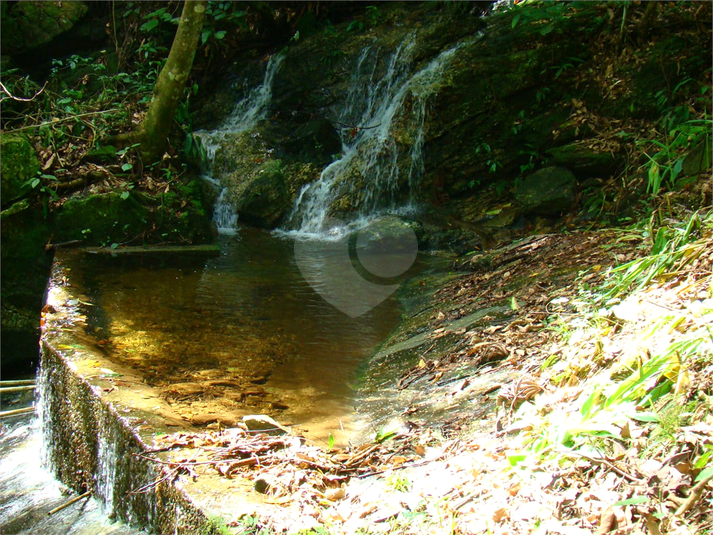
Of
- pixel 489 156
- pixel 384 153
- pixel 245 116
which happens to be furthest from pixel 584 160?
pixel 245 116

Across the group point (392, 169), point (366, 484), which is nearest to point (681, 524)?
point (366, 484)

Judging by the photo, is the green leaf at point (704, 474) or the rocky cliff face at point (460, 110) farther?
the rocky cliff face at point (460, 110)

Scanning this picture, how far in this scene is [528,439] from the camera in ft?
6.41

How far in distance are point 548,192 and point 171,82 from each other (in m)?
4.70

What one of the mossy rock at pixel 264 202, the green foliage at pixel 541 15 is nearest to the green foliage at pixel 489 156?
the green foliage at pixel 541 15

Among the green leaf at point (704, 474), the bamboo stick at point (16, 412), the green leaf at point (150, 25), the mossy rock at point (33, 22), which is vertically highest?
the mossy rock at point (33, 22)

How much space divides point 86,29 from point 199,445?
10.6 m

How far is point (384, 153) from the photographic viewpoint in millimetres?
8141

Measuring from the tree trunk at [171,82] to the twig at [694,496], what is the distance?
21.9 ft

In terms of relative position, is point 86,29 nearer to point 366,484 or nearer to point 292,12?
point 292,12

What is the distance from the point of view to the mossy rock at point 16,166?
20.3ft

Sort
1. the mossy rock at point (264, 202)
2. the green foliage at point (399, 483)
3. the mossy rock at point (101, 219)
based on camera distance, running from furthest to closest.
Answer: the mossy rock at point (264, 202) < the mossy rock at point (101, 219) < the green foliage at point (399, 483)

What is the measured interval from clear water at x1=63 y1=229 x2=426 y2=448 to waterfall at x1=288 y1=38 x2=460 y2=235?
1.75m

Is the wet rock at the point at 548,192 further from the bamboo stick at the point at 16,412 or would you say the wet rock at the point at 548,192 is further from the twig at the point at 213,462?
the bamboo stick at the point at 16,412
